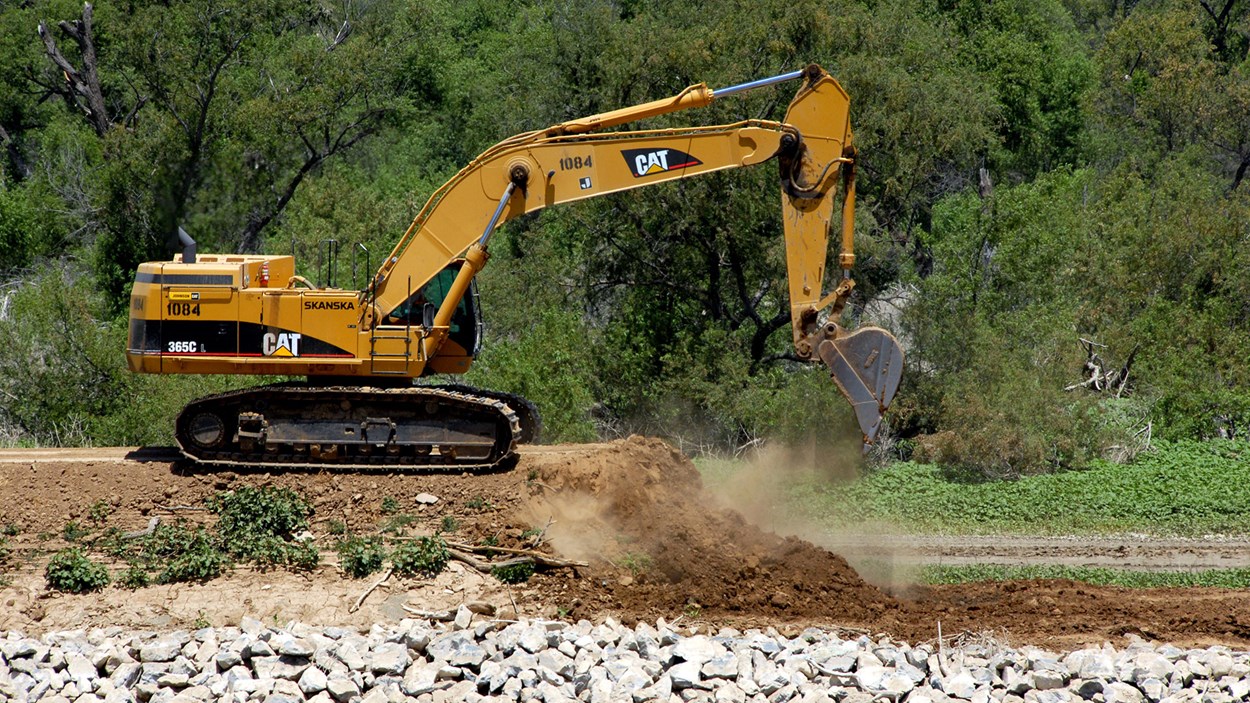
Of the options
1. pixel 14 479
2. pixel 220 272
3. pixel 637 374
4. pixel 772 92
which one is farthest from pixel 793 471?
pixel 14 479

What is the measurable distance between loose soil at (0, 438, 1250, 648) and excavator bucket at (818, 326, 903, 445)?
170cm

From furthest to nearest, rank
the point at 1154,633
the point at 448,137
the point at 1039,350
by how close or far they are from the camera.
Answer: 1. the point at 448,137
2. the point at 1039,350
3. the point at 1154,633

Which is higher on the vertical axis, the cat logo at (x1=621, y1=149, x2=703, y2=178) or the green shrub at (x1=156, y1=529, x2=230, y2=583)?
the cat logo at (x1=621, y1=149, x2=703, y2=178)

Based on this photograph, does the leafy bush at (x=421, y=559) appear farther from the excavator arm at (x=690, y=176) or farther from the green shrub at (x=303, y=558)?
the excavator arm at (x=690, y=176)

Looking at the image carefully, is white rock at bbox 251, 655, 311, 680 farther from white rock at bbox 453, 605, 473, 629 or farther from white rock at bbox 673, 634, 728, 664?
white rock at bbox 673, 634, 728, 664

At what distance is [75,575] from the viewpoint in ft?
48.1

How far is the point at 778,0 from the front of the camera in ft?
78.1

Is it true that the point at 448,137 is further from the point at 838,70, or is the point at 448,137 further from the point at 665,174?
the point at 665,174

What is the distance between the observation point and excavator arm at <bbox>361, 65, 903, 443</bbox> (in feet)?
50.5

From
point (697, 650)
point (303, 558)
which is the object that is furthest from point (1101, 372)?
point (303, 558)

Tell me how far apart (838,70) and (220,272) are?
11.2 m

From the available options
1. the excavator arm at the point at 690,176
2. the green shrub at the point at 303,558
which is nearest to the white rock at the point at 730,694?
the excavator arm at the point at 690,176

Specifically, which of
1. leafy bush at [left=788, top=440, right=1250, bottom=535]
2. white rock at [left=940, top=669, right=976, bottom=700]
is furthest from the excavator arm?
leafy bush at [left=788, top=440, right=1250, bottom=535]

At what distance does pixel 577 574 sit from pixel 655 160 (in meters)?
4.97
